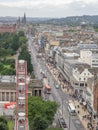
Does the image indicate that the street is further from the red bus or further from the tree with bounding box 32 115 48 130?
the tree with bounding box 32 115 48 130

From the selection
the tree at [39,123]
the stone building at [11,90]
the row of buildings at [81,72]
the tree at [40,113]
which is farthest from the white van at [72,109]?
the tree at [39,123]

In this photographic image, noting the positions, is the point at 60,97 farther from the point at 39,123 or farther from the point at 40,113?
the point at 39,123

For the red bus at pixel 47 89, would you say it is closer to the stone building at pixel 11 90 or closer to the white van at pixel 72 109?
the stone building at pixel 11 90

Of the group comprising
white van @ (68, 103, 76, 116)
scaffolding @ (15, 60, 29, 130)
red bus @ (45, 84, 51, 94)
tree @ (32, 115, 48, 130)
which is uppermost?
scaffolding @ (15, 60, 29, 130)

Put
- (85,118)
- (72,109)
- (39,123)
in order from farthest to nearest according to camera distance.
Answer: (72,109) → (85,118) → (39,123)

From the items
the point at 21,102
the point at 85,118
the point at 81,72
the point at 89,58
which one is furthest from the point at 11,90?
the point at 89,58

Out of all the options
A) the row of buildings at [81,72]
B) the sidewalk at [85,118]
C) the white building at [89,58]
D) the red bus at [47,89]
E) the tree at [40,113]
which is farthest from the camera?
the white building at [89,58]

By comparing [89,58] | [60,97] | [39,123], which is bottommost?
[60,97]

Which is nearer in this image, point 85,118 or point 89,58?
point 85,118

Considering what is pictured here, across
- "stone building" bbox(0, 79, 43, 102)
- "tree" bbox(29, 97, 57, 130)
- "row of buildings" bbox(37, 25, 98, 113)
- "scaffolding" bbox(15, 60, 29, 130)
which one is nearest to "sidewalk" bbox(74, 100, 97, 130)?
"row of buildings" bbox(37, 25, 98, 113)
